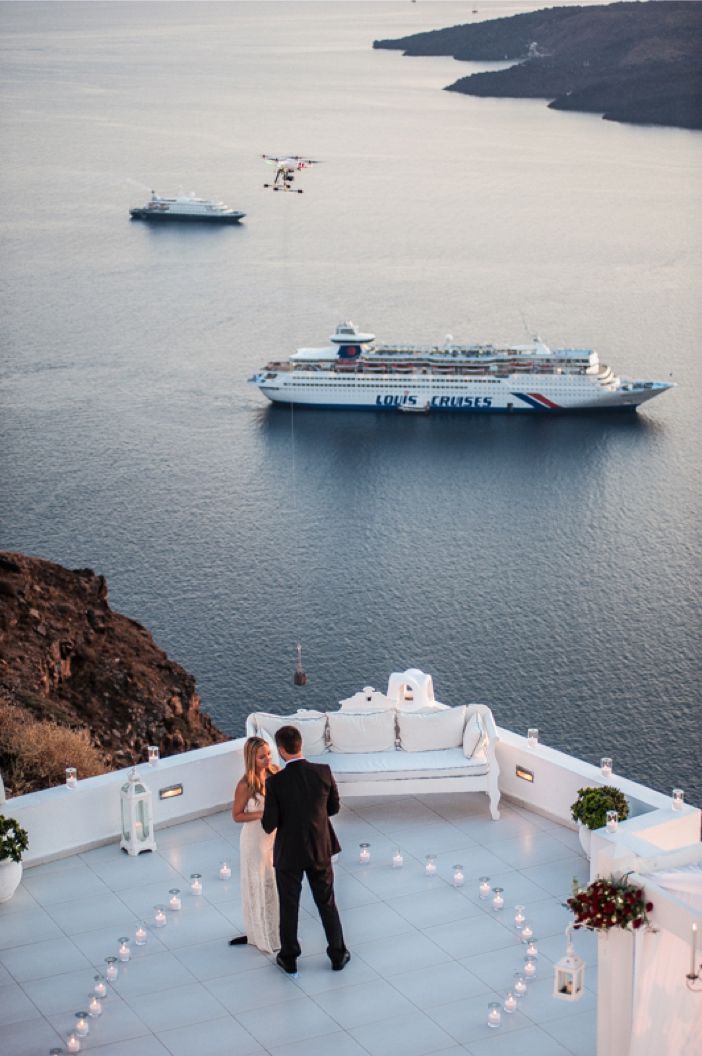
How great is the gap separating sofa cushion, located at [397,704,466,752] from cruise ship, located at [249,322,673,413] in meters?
47.5

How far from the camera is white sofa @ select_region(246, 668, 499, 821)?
838cm

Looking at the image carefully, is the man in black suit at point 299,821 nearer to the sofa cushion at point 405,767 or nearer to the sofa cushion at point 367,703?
the sofa cushion at point 405,767

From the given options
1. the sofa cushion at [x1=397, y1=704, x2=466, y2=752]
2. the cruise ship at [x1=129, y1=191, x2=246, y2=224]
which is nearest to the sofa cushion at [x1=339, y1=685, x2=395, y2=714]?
the sofa cushion at [x1=397, y1=704, x2=466, y2=752]

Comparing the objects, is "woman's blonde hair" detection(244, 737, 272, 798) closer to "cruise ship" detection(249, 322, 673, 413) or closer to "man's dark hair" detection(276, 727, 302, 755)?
"man's dark hair" detection(276, 727, 302, 755)

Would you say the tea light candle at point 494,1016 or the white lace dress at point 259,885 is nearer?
the tea light candle at point 494,1016

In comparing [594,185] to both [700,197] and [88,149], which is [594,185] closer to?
[700,197]

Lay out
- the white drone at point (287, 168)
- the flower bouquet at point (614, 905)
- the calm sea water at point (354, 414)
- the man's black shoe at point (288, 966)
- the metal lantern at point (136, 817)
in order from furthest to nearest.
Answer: the white drone at point (287, 168) < the calm sea water at point (354, 414) < the metal lantern at point (136, 817) < the man's black shoe at point (288, 966) < the flower bouquet at point (614, 905)

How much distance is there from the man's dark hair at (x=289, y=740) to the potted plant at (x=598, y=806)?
5.35 ft

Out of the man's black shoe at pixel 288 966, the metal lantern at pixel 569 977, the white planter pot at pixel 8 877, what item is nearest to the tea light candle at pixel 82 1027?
the man's black shoe at pixel 288 966

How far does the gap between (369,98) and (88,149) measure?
850 inches

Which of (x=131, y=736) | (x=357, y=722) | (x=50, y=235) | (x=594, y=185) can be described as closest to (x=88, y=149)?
(x=50, y=235)

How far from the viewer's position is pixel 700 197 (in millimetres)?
84250

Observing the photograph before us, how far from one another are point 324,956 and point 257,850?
23.2 inches

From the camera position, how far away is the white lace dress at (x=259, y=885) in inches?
280
